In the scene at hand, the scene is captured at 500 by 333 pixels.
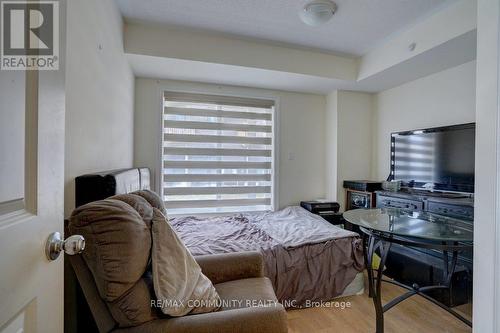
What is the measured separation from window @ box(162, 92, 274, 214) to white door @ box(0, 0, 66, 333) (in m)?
2.54

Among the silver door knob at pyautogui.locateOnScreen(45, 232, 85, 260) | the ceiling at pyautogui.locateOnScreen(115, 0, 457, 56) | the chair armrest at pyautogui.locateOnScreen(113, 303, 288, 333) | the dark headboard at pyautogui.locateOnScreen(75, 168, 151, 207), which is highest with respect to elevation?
the ceiling at pyautogui.locateOnScreen(115, 0, 457, 56)

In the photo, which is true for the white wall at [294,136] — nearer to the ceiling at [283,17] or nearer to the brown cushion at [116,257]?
the ceiling at [283,17]

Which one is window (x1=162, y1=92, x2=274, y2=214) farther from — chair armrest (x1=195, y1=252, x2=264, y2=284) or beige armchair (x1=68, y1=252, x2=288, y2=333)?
beige armchair (x1=68, y1=252, x2=288, y2=333)

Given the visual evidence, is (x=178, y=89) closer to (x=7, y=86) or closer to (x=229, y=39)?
(x=229, y=39)

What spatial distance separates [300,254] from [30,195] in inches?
70.5

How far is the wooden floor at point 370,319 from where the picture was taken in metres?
1.79

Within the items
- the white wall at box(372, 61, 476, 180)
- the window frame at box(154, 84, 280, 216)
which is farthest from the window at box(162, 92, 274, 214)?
the white wall at box(372, 61, 476, 180)

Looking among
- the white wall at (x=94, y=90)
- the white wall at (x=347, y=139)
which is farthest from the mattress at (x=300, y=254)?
the white wall at (x=347, y=139)

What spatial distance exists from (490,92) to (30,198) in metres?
1.80

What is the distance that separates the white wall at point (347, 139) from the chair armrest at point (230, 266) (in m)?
2.29

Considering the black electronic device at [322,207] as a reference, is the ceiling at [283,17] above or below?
above

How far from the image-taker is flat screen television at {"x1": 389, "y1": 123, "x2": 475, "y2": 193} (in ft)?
7.77

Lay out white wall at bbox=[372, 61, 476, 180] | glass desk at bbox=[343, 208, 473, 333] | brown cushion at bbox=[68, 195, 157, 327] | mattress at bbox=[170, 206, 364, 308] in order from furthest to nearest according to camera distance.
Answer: white wall at bbox=[372, 61, 476, 180] < mattress at bbox=[170, 206, 364, 308] < glass desk at bbox=[343, 208, 473, 333] < brown cushion at bbox=[68, 195, 157, 327]

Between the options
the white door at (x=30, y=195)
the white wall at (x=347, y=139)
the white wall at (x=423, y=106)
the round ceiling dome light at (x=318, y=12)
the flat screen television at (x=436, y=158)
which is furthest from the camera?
the white wall at (x=347, y=139)
